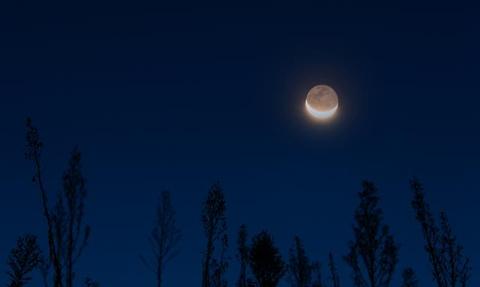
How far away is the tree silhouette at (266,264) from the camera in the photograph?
22969mm

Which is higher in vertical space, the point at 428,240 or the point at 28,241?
the point at 28,241

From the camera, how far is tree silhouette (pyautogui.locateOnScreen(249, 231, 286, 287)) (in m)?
23.0

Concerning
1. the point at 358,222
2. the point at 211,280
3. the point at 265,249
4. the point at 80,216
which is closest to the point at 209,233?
the point at 211,280

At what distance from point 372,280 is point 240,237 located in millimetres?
9317

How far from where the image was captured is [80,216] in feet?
74.4

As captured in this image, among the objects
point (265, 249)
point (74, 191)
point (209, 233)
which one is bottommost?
point (265, 249)

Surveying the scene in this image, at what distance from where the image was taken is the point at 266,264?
75.7 ft

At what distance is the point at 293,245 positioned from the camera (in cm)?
3969

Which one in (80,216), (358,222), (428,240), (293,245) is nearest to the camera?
(80,216)

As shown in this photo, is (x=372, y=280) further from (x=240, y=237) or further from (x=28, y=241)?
(x=28, y=241)

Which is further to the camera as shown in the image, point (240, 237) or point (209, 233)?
point (240, 237)

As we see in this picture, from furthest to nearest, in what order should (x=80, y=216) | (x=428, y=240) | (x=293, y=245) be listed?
(x=293, y=245) < (x=428, y=240) < (x=80, y=216)

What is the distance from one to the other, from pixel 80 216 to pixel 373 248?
18080mm

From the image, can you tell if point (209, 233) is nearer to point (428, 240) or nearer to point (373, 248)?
point (373, 248)
